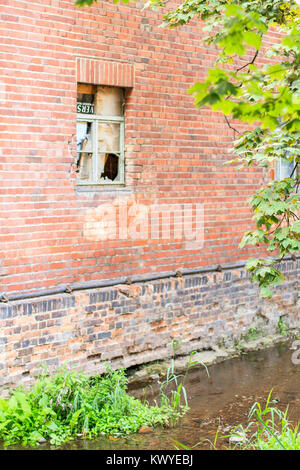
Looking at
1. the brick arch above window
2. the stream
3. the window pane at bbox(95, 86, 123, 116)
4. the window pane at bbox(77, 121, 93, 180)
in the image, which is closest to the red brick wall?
the brick arch above window

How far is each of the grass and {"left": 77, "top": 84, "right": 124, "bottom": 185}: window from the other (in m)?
2.45

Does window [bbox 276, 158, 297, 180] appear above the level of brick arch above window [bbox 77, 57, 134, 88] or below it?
below

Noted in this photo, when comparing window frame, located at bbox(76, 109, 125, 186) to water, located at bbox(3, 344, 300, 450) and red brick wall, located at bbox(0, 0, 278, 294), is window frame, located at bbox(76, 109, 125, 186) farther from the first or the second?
water, located at bbox(3, 344, 300, 450)

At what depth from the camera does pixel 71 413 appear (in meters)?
5.63

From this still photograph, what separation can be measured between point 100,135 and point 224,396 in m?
3.44

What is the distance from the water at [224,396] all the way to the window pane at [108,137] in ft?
9.68

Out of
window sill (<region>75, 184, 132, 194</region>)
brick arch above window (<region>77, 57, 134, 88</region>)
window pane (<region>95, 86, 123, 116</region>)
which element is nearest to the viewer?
brick arch above window (<region>77, 57, 134, 88</region>)

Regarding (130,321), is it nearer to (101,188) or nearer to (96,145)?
(101,188)

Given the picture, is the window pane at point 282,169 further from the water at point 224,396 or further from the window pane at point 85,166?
the window pane at point 85,166

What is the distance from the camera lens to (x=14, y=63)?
6.28m

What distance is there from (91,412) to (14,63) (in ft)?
11.8

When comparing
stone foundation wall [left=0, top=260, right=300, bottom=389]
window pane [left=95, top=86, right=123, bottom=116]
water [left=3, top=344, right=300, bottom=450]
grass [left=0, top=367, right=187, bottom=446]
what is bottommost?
water [left=3, top=344, right=300, bottom=450]

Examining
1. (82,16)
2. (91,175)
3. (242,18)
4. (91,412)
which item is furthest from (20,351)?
(242,18)

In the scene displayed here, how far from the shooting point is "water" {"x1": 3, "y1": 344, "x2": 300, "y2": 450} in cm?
548
